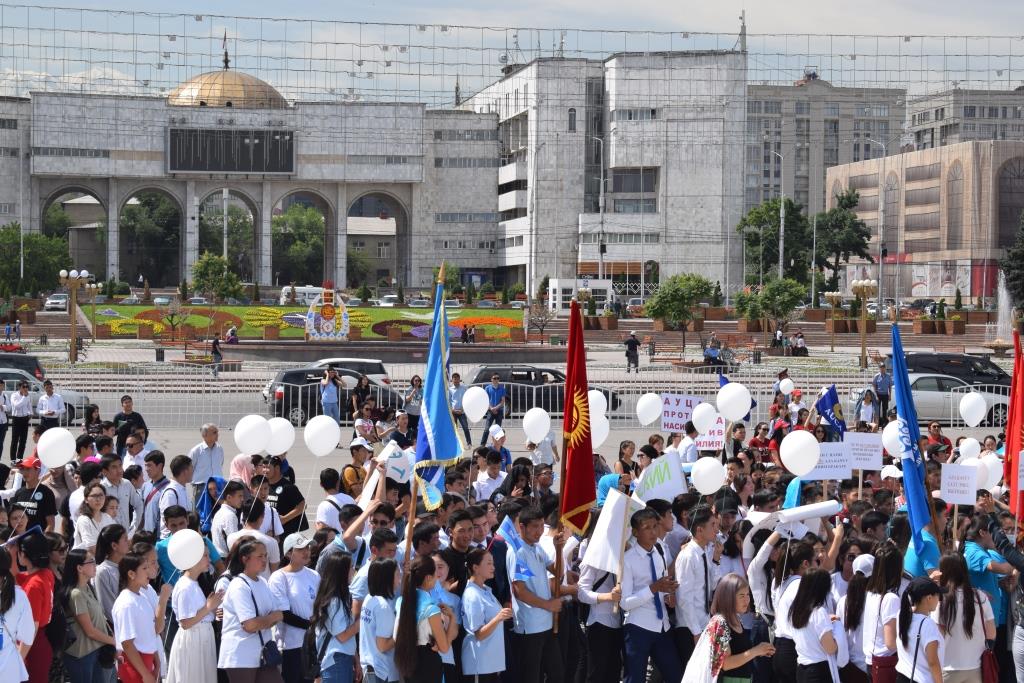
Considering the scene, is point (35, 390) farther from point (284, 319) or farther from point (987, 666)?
point (284, 319)

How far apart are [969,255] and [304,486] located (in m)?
70.4

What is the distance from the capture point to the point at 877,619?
668 cm

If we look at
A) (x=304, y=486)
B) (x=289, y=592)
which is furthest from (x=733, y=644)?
(x=304, y=486)

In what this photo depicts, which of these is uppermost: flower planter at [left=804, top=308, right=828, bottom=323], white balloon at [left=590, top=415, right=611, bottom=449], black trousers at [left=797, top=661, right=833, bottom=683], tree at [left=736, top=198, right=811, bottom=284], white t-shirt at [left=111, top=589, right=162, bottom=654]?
tree at [left=736, top=198, right=811, bottom=284]

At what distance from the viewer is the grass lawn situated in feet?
146

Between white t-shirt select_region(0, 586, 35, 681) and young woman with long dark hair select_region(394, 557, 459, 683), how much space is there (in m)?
1.60

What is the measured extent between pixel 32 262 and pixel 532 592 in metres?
61.8

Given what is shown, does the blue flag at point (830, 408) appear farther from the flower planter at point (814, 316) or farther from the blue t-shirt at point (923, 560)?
the flower planter at point (814, 316)

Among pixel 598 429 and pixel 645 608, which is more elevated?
pixel 598 429

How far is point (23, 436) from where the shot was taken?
17.0 m

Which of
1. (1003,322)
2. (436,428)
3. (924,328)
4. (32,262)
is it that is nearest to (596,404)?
(436,428)

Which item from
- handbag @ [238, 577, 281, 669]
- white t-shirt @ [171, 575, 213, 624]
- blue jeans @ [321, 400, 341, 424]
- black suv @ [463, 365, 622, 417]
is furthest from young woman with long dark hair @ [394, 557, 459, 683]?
black suv @ [463, 365, 622, 417]

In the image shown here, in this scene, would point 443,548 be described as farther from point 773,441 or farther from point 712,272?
point 712,272

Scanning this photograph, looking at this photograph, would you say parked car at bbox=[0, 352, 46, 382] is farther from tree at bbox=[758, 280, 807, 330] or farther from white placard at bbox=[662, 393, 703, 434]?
tree at bbox=[758, 280, 807, 330]
